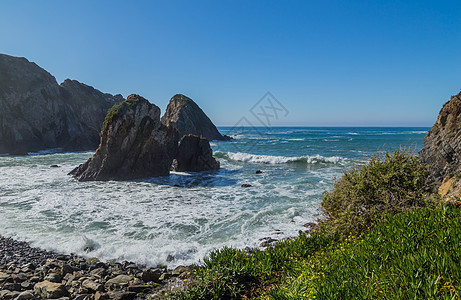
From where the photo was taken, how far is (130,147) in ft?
86.5

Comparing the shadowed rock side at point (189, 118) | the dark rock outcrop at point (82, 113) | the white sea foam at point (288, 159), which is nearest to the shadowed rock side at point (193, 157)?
the white sea foam at point (288, 159)

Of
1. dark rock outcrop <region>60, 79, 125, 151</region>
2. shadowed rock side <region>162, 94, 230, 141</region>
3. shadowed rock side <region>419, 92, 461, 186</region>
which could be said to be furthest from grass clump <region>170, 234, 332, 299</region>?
shadowed rock side <region>162, 94, 230, 141</region>

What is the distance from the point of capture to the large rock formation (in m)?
50.7

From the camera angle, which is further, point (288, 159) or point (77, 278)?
point (288, 159)

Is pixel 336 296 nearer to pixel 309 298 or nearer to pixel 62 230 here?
pixel 309 298

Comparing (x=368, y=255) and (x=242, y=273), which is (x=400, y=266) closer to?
(x=368, y=255)

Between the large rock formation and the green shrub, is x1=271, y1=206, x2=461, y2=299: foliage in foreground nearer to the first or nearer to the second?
the green shrub

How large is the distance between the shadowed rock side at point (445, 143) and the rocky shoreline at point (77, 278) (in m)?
11.0

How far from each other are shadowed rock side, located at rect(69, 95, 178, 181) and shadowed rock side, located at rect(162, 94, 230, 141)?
198ft

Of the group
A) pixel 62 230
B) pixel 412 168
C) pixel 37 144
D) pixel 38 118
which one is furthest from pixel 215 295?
pixel 38 118

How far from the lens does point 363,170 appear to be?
282 inches

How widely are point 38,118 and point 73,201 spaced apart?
55196 mm

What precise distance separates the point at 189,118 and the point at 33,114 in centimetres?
4834

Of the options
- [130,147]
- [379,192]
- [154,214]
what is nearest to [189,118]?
[130,147]
